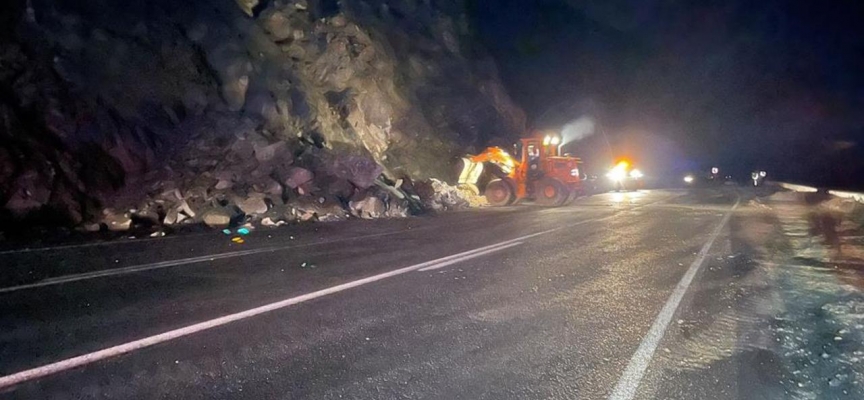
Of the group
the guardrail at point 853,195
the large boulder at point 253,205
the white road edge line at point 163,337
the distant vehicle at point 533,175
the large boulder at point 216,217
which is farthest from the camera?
the distant vehicle at point 533,175

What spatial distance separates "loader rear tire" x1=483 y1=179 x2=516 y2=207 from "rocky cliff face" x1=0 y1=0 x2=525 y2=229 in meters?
3.89

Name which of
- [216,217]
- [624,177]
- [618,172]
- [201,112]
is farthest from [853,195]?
[201,112]

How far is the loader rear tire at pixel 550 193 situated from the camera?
26422 mm

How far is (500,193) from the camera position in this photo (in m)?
26.5

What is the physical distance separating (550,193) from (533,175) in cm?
122

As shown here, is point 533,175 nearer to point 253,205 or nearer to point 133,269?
point 253,205

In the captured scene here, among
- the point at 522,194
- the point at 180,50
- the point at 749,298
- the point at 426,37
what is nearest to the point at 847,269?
the point at 749,298

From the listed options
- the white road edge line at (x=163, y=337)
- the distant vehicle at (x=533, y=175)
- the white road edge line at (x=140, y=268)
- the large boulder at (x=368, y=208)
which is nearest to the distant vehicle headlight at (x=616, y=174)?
the distant vehicle at (x=533, y=175)

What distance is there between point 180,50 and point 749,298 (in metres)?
21.2

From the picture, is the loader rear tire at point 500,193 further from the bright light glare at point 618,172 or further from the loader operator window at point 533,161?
the bright light glare at point 618,172

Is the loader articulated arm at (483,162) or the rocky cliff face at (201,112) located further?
the loader articulated arm at (483,162)

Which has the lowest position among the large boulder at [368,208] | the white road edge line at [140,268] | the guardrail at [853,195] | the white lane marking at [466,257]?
the guardrail at [853,195]

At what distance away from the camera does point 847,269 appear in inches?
395

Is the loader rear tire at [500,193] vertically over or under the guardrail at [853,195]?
over
